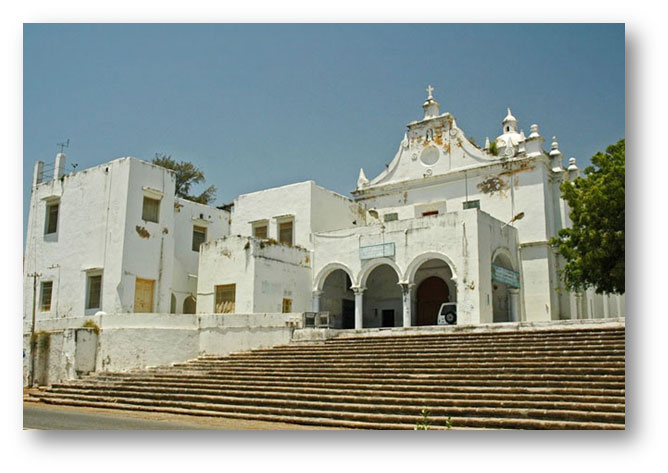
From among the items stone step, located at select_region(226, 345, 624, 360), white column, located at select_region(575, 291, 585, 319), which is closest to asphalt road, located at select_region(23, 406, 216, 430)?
stone step, located at select_region(226, 345, 624, 360)

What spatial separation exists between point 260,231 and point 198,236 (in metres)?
2.28

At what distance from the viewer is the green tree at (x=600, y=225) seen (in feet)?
41.8

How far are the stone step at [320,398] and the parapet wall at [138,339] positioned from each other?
1455mm

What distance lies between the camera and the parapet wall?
15398 millimetres

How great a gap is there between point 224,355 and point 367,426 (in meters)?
7.81

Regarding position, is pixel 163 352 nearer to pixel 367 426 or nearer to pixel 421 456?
pixel 367 426

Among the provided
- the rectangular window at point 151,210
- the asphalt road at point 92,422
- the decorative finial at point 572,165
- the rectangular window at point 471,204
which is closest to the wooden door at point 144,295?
the rectangular window at point 151,210

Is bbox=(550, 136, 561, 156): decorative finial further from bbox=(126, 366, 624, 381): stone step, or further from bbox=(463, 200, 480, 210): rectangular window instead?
bbox=(126, 366, 624, 381): stone step

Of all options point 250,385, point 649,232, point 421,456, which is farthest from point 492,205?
point 421,456

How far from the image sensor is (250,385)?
1222 centimetres

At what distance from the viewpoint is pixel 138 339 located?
51.4ft

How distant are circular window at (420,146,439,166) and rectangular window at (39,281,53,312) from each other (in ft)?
42.2

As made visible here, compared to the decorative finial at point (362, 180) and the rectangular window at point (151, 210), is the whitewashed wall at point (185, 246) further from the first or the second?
the decorative finial at point (362, 180)

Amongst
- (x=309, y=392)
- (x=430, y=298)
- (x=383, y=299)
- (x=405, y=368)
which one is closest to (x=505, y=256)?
(x=430, y=298)
